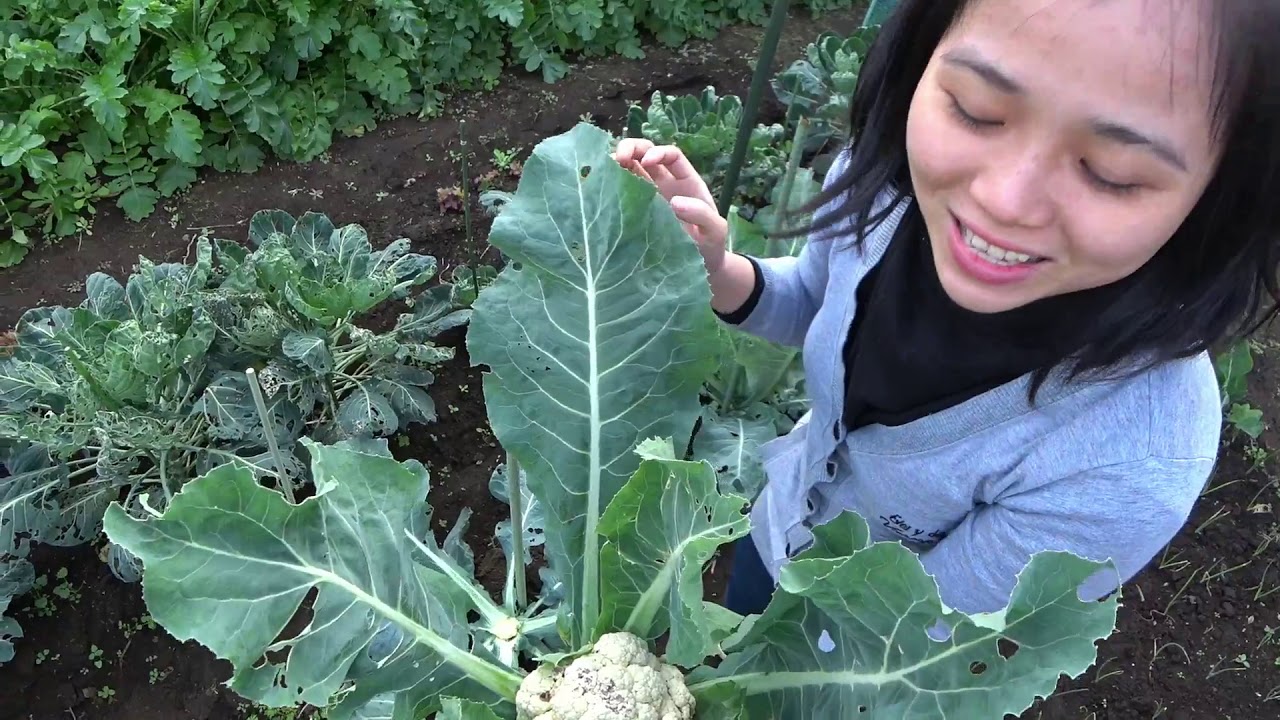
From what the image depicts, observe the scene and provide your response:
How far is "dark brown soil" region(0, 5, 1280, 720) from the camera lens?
5.83ft

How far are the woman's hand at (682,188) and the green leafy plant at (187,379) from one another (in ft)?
3.04

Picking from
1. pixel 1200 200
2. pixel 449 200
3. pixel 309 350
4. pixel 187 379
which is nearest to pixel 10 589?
pixel 187 379

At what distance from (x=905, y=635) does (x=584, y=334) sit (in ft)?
1.57

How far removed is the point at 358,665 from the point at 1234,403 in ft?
7.87

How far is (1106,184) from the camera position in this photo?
693mm

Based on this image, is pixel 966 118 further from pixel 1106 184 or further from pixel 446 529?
pixel 446 529

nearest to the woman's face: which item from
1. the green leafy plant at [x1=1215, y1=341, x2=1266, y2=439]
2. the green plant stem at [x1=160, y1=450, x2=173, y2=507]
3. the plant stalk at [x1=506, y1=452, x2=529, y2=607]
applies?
the plant stalk at [x1=506, y1=452, x2=529, y2=607]

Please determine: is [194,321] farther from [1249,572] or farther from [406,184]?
[1249,572]

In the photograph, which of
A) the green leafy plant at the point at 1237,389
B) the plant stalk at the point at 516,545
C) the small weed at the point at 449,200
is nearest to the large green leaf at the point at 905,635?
the plant stalk at the point at 516,545

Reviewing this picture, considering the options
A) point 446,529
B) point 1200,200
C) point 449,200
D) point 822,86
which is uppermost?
point 1200,200

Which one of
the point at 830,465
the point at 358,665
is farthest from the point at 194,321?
the point at 830,465

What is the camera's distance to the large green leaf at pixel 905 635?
69cm

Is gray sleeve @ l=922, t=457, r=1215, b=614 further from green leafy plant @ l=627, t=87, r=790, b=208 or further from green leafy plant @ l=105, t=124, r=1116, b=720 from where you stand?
green leafy plant @ l=627, t=87, r=790, b=208

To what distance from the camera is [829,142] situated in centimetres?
286
